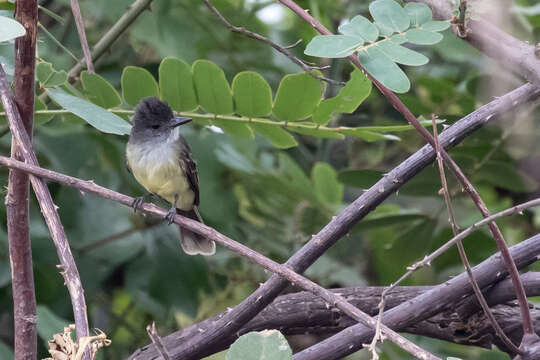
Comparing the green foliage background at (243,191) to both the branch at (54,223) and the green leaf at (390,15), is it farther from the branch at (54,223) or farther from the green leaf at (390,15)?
the branch at (54,223)

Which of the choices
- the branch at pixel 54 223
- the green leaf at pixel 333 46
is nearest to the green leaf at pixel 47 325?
the branch at pixel 54 223

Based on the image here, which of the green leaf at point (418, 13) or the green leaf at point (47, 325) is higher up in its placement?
the green leaf at point (418, 13)

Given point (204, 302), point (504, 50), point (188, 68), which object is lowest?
point (204, 302)

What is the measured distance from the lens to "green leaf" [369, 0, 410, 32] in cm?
205

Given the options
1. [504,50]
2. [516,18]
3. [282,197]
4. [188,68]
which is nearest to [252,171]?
[282,197]

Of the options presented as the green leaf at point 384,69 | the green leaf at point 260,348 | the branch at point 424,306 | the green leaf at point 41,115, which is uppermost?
the green leaf at point 41,115

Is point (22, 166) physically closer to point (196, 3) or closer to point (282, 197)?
point (282, 197)

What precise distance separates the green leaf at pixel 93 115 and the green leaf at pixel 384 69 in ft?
2.19

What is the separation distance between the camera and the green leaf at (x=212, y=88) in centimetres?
275

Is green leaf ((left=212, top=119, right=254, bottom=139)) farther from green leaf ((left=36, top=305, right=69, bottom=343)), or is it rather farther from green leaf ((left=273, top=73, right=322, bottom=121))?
green leaf ((left=36, top=305, right=69, bottom=343))

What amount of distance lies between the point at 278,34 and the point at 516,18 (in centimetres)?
138

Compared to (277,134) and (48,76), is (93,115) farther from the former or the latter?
(277,134)

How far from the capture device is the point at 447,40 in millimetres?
3674

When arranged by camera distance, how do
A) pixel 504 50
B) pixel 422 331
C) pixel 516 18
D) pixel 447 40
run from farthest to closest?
1. pixel 447 40
2. pixel 516 18
3. pixel 422 331
4. pixel 504 50
